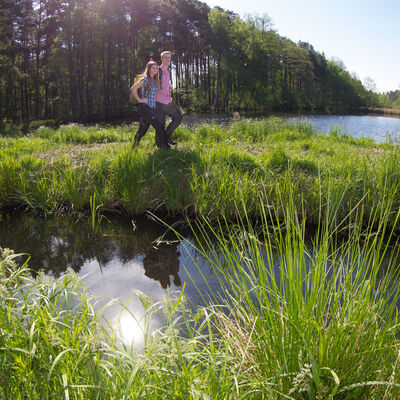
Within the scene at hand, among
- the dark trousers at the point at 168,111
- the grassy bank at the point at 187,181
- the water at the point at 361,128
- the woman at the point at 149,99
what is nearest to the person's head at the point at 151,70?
the woman at the point at 149,99

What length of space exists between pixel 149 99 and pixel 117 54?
106 ft

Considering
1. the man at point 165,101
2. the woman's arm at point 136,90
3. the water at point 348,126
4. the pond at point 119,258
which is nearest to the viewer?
the pond at point 119,258

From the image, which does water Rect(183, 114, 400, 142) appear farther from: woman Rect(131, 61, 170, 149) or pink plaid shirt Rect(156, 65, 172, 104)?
woman Rect(131, 61, 170, 149)

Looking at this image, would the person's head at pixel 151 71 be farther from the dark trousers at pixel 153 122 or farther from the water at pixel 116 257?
the water at pixel 116 257

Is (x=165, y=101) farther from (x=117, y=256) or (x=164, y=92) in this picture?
(x=117, y=256)

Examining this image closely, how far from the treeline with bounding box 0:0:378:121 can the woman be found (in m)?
16.6

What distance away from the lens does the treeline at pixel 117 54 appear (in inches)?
1114

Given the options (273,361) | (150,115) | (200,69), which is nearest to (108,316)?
(273,361)

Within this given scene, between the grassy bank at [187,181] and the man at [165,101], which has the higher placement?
the man at [165,101]

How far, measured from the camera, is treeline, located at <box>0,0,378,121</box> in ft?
92.8

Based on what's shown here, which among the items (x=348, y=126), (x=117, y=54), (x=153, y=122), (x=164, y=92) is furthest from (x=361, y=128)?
(x=117, y=54)

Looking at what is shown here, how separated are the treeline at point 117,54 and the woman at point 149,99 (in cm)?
1661

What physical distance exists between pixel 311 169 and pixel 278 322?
4.31 m

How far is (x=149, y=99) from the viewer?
21.9 feet
